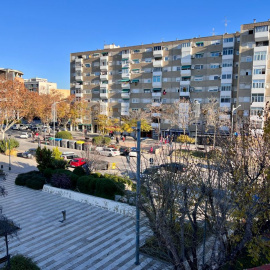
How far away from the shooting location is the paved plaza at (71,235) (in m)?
9.72

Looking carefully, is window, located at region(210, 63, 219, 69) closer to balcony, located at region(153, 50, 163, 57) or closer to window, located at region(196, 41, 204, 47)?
window, located at region(196, 41, 204, 47)

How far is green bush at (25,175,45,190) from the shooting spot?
1838 cm

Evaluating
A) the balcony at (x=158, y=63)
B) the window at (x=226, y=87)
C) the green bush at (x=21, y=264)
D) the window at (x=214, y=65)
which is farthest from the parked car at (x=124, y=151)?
the green bush at (x=21, y=264)

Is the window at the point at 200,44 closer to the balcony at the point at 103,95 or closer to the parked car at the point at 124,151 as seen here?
the balcony at the point at 103,95

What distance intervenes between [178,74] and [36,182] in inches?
1556

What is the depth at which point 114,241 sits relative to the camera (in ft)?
36.7

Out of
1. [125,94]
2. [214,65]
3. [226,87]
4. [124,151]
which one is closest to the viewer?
[124,151]

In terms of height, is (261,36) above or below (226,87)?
above

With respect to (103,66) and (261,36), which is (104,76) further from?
(261,36)

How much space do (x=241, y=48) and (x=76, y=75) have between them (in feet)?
126

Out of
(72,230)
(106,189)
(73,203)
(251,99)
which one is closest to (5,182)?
(73,203)

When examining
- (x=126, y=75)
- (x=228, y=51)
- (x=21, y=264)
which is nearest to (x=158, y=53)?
(x=126, y=75)

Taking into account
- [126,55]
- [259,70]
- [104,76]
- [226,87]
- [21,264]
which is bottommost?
[21,264]

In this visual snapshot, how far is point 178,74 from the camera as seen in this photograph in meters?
51.7
